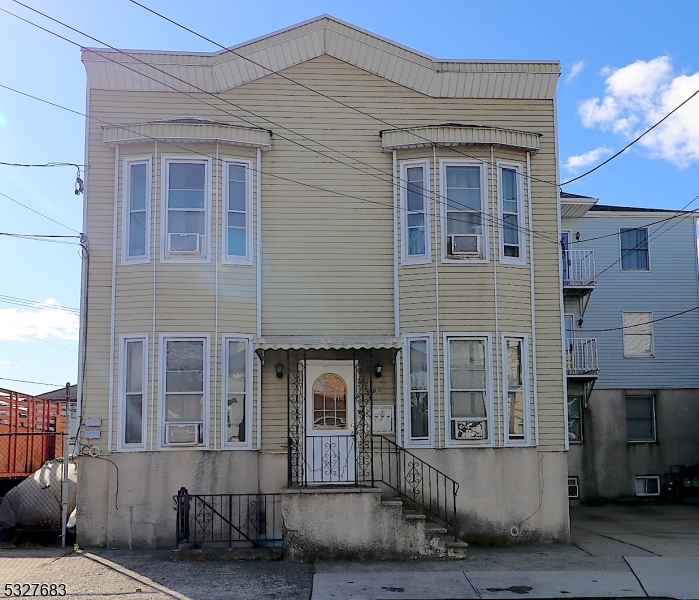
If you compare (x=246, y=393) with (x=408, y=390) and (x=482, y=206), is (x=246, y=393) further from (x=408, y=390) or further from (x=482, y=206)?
(x=482, y=206)

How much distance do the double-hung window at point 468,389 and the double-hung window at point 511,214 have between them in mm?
1728

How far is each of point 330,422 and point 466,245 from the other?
162 inches

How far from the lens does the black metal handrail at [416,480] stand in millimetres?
14195

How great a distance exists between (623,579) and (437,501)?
144 inches

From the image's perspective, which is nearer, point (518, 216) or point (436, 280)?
point (436, 280)

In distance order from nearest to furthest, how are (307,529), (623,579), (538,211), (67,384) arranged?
(623,579)
(307,529)
(67,384)
(538,211)

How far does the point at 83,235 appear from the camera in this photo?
14.7 m

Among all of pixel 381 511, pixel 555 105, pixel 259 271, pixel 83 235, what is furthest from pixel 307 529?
pixel 555 105

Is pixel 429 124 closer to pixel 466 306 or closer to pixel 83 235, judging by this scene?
pixel 466 306

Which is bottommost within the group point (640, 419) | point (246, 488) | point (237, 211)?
point (246, 488)

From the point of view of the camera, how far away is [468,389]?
14.6m

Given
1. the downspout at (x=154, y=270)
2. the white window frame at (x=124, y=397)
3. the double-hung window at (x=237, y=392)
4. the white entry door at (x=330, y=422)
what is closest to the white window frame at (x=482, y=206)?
the white entry door at (x=330, y=422)

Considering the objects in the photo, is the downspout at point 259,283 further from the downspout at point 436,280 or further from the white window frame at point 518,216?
the white window frame at point 518,216

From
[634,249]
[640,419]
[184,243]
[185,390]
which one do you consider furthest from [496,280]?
[640,419]
